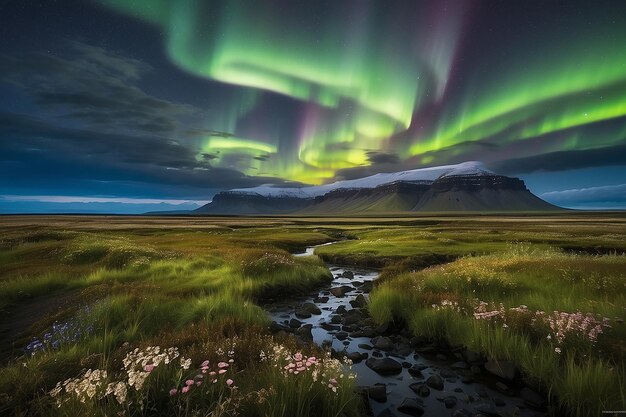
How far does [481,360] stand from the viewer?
32.8 ft

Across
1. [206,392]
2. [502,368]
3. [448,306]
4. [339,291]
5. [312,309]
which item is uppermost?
[206,392]

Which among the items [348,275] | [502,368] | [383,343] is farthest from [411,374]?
[348,275]

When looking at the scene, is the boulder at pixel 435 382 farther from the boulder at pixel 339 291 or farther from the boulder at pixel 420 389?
the boulder at pixel 339 291

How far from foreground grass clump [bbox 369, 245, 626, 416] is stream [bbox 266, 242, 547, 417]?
0.63m

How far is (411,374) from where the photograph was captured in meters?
9.80

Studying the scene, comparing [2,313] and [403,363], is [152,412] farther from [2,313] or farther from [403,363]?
[2,313]

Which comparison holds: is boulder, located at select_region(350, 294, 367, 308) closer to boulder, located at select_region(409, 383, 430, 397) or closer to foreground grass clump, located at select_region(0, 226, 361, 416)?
foreground grass clump, located at select_region(0, 226, 361, 416)

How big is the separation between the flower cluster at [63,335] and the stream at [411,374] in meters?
6.68

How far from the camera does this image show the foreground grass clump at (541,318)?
22.7 ft

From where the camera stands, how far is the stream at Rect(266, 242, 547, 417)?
7902mm

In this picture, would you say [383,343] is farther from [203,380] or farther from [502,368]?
[203,380]

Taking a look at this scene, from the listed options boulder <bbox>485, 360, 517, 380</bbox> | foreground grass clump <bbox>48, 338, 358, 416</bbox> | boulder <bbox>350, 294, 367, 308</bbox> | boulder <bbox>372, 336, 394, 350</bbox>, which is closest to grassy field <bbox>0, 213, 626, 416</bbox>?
foreground grass clump <bbox>48, 338, 358, 416</bbox>

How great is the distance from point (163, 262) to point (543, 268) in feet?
86.8

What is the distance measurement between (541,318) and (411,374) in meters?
4.67
